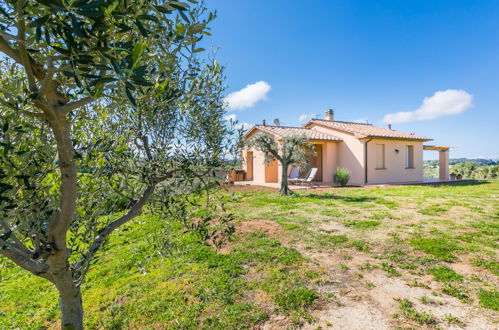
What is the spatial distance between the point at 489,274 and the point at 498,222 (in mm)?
3993

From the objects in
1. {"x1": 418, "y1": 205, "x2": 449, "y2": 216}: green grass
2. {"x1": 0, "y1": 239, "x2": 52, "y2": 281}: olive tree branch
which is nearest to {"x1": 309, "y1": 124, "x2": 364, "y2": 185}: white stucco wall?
{"x1": 418, "y1": 205, "x2": 449, "y2": 216}: green grass

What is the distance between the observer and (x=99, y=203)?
196 cm

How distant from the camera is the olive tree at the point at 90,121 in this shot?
1.00 meters

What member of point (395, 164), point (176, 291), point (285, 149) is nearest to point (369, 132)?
point (395, 164)

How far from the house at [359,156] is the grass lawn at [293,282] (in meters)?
10.7

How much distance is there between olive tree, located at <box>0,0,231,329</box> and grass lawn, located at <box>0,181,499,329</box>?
69 centimetres

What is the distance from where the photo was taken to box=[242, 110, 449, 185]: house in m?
16.6

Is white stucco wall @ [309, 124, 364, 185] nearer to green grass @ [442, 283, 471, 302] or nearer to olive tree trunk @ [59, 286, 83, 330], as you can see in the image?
green grass @ [442, 283, 471, 302]

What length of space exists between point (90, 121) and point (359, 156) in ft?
56.4

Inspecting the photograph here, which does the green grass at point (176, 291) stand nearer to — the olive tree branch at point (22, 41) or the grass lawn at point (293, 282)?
the grass lawn at point (293, 282)

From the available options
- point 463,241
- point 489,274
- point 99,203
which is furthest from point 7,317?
point 463,241

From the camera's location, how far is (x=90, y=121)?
7.38 ft

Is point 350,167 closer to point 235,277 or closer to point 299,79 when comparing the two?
point 299,79

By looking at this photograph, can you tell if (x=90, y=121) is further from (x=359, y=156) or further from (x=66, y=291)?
(x=359, y=156)
